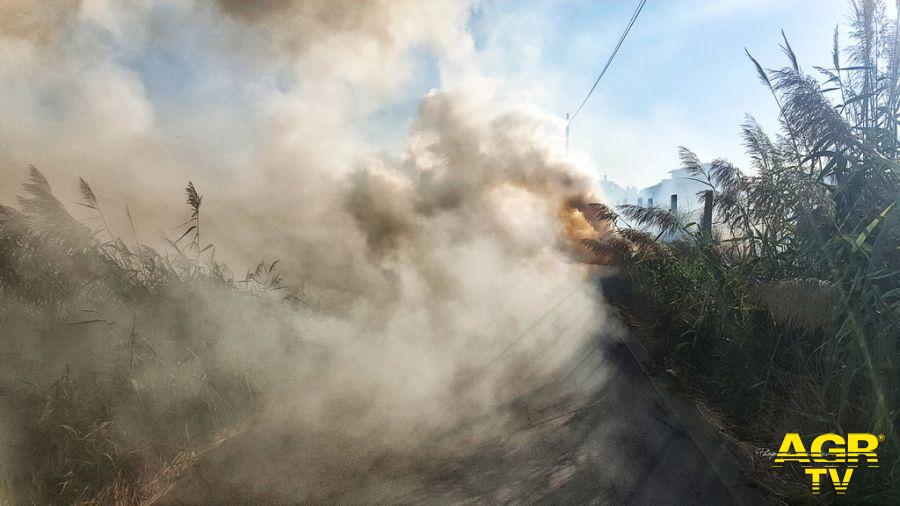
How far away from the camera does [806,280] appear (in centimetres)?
379

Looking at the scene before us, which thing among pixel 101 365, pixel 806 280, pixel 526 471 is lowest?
pixel 526 471

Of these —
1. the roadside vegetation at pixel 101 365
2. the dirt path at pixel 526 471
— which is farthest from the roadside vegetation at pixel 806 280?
the roadside vegetation at pixel 101 365

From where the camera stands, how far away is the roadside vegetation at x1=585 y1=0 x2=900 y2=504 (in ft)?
11.5

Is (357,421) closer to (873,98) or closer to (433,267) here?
(433,267)

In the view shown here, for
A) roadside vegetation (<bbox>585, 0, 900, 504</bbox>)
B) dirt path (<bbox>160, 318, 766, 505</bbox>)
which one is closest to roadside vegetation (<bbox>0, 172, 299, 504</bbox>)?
dirt path (<bbox>160, 318, 766, 505</bbox>)

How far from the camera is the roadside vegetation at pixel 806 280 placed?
3.49 m

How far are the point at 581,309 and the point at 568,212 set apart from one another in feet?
18.1

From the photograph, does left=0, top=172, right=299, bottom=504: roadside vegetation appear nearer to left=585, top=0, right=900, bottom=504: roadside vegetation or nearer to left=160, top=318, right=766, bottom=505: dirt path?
left=160, top=318, right=766, bottom=505: dirt path

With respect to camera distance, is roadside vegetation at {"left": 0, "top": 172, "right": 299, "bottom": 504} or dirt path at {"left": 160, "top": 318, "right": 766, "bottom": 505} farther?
dirt path at {"left": 160, "top": 318, "right": 766, "bottom": 505}

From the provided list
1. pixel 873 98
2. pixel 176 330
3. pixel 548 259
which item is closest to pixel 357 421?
pixel 176 330

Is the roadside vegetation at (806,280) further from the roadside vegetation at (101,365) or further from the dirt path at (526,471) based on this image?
the roadside vegetation at (101,365)

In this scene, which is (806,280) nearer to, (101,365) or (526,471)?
(526,471)

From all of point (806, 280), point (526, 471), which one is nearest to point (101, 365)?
point (526, 471)

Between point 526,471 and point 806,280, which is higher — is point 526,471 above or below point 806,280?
below
